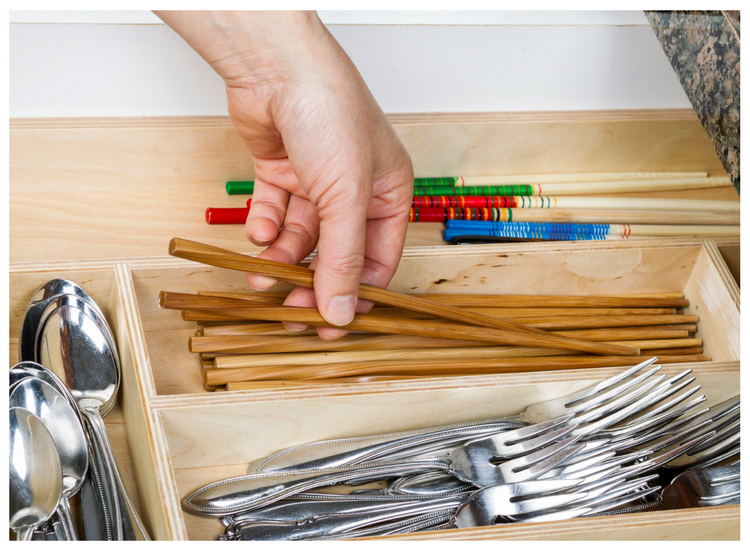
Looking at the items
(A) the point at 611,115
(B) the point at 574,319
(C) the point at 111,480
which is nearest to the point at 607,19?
(A) the point at 611,115

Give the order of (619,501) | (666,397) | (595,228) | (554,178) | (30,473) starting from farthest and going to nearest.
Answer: (554,178), (595,228), (666,397), (619,501), (30,473)

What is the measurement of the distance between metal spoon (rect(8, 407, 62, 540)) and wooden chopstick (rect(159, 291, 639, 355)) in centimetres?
18

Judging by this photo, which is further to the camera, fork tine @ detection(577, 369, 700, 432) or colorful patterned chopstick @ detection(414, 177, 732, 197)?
colorful patterned chopstick @ detection(414, 177, 732, 197)

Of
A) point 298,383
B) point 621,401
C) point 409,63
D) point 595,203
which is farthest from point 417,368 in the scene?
point 409,63

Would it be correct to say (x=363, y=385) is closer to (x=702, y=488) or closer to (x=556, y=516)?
(x=556, y=516)

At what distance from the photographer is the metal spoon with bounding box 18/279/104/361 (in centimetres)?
82

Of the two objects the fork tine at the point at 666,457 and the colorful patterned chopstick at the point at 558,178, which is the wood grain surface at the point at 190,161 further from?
the fork tine at the point at 666,457

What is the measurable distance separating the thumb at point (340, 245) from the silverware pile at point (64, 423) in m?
0.29

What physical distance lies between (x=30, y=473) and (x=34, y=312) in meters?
0.25

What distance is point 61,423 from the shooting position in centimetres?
71

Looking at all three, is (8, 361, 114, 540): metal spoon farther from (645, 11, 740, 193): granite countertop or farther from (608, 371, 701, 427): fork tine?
(645, 11, 740, 193): granite countertop

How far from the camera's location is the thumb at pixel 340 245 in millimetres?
745

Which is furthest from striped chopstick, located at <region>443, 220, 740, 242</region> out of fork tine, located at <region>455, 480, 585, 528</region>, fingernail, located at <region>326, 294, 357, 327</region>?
fork tine, located at <region>455, 480, 585, 528</region>

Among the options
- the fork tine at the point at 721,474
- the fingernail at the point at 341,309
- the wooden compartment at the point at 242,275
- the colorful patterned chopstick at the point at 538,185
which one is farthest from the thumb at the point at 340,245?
the fork tine at the point at 721,474
